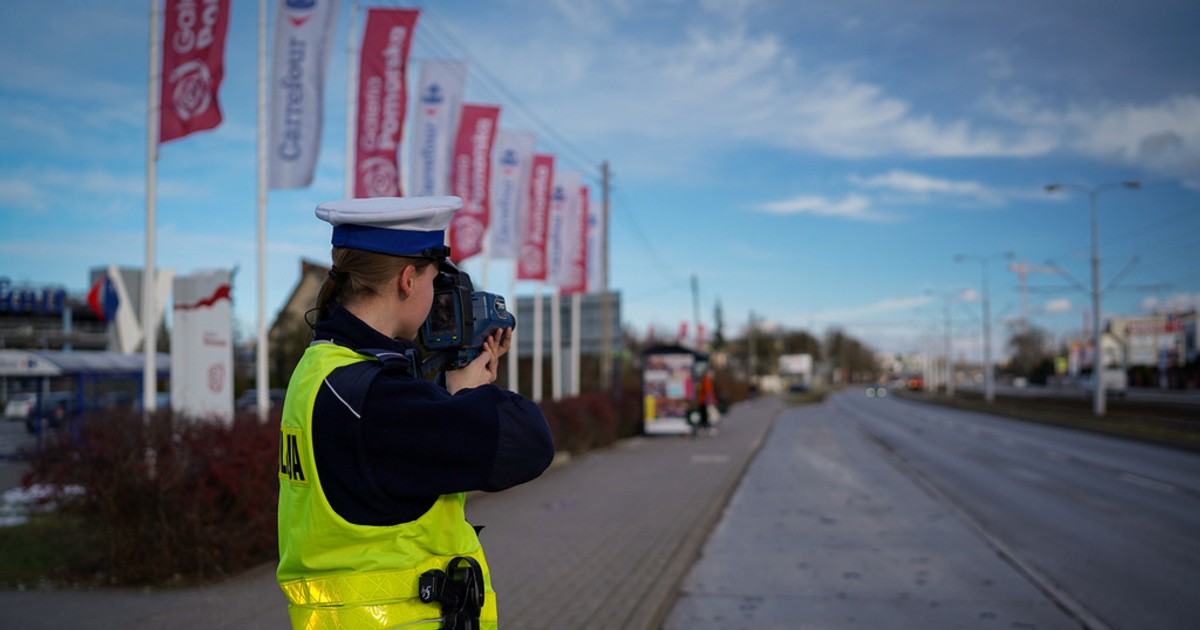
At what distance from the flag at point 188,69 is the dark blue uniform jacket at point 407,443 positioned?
8.84 m

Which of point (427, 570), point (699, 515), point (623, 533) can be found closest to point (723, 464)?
point (699, 515)

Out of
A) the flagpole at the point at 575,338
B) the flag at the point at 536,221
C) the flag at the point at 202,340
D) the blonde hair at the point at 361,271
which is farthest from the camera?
the flagpole at the point at 575,338

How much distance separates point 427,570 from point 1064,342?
533 feet

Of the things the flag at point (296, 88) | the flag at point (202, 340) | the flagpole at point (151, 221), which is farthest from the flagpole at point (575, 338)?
the flagpole at point (151, 221)

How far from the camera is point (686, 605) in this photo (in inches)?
276

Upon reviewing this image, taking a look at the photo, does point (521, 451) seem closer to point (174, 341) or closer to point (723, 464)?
point (174, 341)

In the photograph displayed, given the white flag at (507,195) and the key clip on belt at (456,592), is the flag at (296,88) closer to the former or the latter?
the white flag at (507,195)

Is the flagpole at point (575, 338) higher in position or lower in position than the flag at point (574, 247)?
lower

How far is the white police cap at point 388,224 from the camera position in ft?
6.52

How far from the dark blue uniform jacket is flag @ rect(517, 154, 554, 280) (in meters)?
18.5

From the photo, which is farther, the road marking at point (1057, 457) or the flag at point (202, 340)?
the road marking at point (1057, 457)

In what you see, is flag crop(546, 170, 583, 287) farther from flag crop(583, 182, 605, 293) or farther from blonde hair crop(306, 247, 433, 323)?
blonde hair crop(306, 247, 433, 323)

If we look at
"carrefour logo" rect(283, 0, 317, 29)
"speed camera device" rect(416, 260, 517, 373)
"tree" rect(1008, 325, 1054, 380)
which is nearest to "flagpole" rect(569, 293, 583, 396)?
"carrefour logo" rect(283, 0, 317, 29)

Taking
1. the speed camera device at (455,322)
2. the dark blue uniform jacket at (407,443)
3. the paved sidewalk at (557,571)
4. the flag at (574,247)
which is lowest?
the paved sidewalk at (557,571)
